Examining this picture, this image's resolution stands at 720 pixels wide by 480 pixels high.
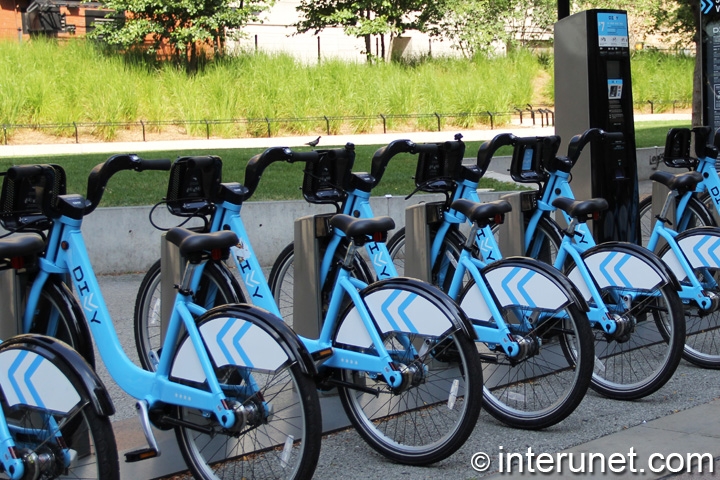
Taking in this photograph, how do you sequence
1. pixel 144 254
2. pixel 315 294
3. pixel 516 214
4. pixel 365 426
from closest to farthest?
pixel 365 426 < pixel 315 294 < pixel 516 214 < pixel 144 254

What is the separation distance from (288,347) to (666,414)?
2.32 metres

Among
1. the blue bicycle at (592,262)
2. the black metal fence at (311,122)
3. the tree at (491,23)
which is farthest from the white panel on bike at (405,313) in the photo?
the tree at (491,23)

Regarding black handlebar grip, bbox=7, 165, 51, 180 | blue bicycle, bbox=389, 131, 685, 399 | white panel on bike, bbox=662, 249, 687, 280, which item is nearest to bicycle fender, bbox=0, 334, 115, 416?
black handlebar grip, bbox=7, 165, 51, 180

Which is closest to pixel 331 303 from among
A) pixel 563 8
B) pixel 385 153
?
pixel 385 153

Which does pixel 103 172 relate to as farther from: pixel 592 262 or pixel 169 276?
→ pixel 592 262

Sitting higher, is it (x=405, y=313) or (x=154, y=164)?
(x=154, y=164)

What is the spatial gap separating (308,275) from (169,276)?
690 mm

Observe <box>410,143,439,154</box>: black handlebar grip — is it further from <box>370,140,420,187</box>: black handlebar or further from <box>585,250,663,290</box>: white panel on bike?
<box>585,250,663,290</box>: white panel on bike

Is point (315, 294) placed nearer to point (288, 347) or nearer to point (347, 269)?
point (347, 269)

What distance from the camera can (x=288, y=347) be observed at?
3709 mm

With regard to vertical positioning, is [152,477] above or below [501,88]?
below

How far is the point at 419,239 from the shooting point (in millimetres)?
5641

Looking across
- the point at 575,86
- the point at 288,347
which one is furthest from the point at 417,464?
the point at 575,86

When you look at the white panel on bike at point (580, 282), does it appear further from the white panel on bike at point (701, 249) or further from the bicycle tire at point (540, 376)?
the white panel on bike at point (701, 249)
